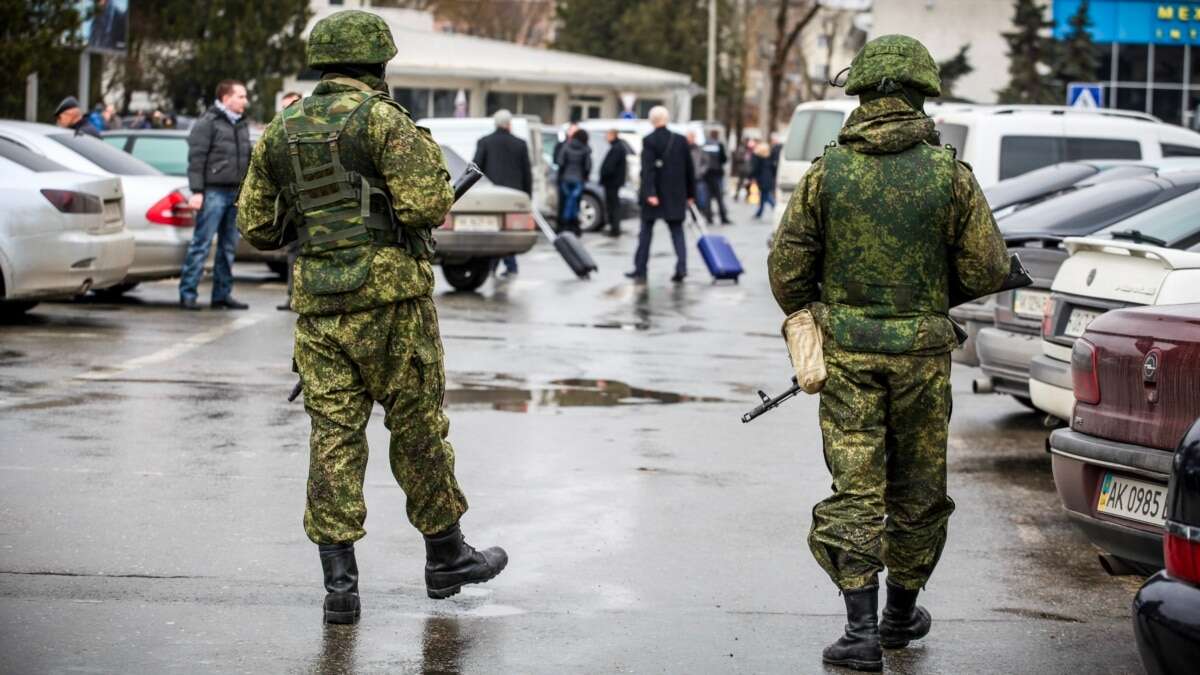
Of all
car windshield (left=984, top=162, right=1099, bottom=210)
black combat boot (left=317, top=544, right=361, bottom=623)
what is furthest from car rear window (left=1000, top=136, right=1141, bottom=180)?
black combat boot (left=317, top=544, right=361, bottom=623)

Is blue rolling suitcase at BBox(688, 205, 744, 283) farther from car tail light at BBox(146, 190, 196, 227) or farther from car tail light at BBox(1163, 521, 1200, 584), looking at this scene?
car tail light at BBox(1163, 521, 1200, 584)

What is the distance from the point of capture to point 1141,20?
48656 mm

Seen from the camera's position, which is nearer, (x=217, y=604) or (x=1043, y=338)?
(x=217, y=604)

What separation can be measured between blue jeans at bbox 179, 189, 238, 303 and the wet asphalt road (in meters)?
1.99

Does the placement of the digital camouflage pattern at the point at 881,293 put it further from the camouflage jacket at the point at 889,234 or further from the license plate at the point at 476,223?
the license plate at the point at 476,223

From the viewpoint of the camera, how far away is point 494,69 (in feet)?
184

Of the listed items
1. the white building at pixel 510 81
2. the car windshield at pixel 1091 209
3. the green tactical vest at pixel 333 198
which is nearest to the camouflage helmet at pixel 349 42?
the green tactical vest at pixel 333 198

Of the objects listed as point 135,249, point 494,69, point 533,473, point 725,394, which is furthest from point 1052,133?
point 494,69

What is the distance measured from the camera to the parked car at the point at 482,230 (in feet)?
60.4

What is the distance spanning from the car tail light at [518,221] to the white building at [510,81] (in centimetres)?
3459

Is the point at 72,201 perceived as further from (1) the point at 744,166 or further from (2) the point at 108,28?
(1) the point at 744,166

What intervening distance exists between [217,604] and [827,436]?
6.72ft

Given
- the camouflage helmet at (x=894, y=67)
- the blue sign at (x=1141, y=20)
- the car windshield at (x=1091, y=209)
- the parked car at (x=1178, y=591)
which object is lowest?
the parked car at (x=1178, y=591)

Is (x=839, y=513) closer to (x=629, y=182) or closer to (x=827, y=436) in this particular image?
(x=827, y=436)
